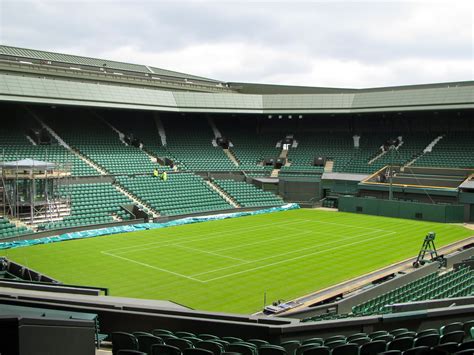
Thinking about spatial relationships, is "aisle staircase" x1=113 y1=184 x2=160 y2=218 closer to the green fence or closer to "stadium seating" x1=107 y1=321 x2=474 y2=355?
the green fence

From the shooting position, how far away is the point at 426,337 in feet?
25.7

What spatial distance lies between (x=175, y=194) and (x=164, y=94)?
499 inches

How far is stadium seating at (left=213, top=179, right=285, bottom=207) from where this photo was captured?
4369 cm

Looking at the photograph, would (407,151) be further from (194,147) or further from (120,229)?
(120,229)

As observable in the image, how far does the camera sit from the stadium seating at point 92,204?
32031mm

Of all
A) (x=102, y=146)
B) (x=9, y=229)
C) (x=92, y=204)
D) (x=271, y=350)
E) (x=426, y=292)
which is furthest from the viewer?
(x=102, y=146)

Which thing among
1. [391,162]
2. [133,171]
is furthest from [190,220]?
[391,162]

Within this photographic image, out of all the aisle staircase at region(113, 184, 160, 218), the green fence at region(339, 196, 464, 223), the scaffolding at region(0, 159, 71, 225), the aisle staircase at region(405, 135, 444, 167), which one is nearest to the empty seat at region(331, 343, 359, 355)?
the scaffolding at region(0, 159, 71, 225)

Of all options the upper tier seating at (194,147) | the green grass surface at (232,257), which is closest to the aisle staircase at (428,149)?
the green grass surface at (232,257)

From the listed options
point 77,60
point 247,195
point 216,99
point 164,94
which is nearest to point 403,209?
point 247,195

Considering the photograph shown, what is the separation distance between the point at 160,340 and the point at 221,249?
19.1 meters

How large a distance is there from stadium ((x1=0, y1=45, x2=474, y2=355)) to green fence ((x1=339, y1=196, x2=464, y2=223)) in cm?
12

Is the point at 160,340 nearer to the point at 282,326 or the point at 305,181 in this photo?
the point at 282,326

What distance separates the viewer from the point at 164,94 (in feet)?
158
